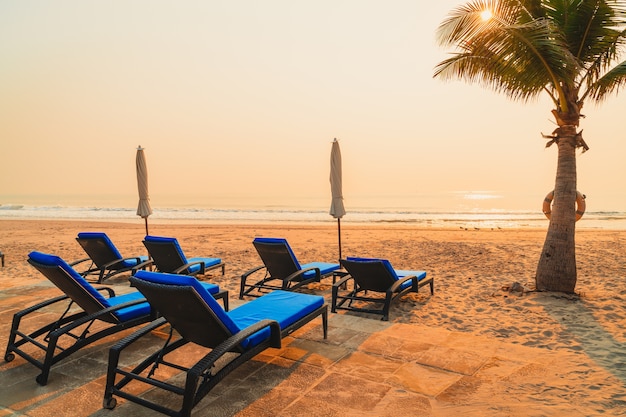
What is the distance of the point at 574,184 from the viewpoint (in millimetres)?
6340

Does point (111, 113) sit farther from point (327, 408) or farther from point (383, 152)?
point (383, 152)

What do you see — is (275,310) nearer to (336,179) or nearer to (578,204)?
(336,179)

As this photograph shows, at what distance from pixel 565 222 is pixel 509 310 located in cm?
193

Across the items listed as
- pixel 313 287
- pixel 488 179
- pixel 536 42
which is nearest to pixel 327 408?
pixel 313 287

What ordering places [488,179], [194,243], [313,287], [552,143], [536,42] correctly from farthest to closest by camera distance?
[488,179] → [194,243] → [313,287] → [552,143] → [536,42]

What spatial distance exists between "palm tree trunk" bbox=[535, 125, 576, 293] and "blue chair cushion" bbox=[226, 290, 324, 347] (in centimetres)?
459

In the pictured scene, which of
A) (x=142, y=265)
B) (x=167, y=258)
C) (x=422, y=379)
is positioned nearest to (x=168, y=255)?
(x=167, y=258)

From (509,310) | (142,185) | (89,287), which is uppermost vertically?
(142,185)

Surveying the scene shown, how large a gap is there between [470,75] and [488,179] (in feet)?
262

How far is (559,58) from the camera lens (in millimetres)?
5695

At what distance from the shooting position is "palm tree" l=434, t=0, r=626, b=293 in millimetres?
5793

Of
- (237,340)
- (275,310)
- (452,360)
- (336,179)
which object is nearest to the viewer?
(237,340)

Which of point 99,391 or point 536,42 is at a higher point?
point 536,42

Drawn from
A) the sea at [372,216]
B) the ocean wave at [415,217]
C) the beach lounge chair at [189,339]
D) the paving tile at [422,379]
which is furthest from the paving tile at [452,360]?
the ocean wave at [415,217]
